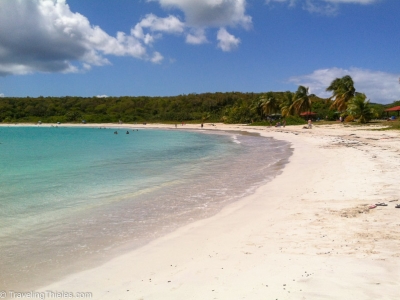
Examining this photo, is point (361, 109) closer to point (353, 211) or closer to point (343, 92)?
point (343, 92)

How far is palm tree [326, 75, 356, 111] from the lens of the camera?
51031 mm

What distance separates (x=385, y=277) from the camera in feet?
13.2

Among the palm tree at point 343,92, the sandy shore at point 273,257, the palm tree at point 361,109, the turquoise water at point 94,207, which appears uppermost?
the palm tree at point 343,92

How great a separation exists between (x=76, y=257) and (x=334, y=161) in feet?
40.0

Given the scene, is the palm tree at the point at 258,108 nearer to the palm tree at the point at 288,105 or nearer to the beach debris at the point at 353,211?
the palm tree at the point at 288,105

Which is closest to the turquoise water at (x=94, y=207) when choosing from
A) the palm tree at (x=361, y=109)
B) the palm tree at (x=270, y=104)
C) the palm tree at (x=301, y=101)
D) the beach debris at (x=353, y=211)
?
the beach debris at (x=353, y=211)

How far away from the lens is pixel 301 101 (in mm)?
56281

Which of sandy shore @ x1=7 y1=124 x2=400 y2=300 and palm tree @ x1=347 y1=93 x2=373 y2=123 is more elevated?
palm tree @ x1=347 y1=93 x2=373 y2=123

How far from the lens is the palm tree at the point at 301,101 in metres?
56.2

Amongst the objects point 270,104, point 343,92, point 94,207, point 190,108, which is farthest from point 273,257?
point 190,108

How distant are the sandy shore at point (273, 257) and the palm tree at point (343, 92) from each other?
46449 mm

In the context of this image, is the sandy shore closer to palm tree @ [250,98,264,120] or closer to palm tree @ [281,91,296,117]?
palm tree @ [281,91,296,117]

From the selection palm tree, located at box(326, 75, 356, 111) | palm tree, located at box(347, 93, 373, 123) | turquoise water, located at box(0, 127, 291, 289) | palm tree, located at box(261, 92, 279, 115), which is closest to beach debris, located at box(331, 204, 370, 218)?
turquoise water, located at box(0, 127, 291, 289)

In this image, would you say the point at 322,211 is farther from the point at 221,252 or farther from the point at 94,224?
the point at 94,224
